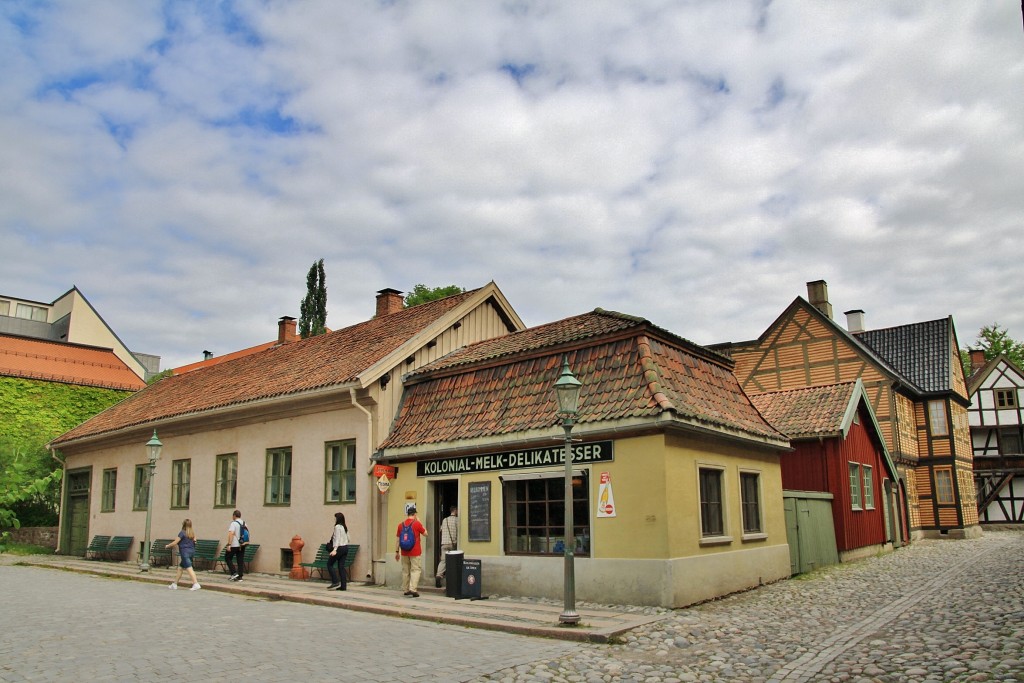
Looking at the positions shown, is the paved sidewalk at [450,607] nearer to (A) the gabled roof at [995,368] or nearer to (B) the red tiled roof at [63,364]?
(B) the red tiled roof at [63,364]

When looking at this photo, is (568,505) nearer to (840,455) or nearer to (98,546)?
(840,455)

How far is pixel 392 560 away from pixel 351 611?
10.3 ft

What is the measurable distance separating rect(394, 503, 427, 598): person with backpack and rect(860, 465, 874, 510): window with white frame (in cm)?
1381

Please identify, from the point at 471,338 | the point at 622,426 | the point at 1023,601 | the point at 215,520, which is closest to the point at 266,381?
the point at 215,520

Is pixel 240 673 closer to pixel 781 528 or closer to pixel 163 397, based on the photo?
pixel 781 528

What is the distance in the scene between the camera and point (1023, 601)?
11547 mm

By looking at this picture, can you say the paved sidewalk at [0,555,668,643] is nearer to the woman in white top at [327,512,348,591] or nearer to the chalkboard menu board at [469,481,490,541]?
the woman in white top at [327,512,348,591]

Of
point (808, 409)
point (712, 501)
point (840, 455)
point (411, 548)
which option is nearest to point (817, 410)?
point (808, 409)

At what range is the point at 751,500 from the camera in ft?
49.3

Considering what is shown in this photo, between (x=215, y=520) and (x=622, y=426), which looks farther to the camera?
(x=215, y=520)

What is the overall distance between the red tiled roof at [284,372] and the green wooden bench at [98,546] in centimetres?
342

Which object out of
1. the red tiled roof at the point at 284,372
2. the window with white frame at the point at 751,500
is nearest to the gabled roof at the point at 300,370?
the red tiled roof at the point at 284,372

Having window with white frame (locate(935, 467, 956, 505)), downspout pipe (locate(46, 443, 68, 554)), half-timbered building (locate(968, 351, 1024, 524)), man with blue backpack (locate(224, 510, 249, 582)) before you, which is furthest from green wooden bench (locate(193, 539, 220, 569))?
half-timbered building (locate(968, 351, 1024, 524))

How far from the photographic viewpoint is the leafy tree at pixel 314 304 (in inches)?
2114
